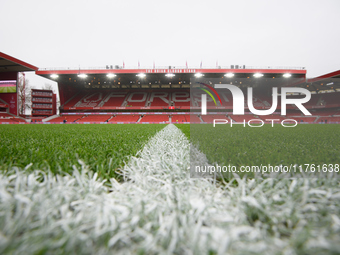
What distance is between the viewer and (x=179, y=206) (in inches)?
23.9

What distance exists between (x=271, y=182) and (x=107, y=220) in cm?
73

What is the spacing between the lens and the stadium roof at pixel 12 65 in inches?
685

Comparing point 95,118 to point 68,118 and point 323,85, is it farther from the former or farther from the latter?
point 323,85

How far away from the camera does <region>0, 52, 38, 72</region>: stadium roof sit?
1739cm

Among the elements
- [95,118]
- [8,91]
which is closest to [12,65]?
[8,91]

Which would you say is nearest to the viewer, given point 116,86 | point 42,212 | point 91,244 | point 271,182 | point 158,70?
point 91,244

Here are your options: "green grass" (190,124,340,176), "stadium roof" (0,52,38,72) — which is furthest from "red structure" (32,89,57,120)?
"green grass" (190,124,340,176)

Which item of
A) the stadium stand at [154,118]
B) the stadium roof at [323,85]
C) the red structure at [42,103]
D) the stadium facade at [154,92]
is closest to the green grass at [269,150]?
the stadium facade at [154,92]

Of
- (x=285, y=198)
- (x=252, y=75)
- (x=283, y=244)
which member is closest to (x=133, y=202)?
(x=283, y=244)

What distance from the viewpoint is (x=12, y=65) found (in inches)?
768

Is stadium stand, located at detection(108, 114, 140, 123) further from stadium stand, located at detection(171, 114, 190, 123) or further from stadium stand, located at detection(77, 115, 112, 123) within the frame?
stadium stand, located at detection(171, 114, 190, 123)

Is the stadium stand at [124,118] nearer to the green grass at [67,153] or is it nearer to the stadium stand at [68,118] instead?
the stadium stand at [68,118]

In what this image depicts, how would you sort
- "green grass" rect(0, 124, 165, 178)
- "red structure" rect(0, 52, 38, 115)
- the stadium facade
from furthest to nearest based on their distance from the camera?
1. "red structure" rect(0, 52, 38, 115)
2. the stadium facade
3. "green grass" rect(0, 124, 165, 178)

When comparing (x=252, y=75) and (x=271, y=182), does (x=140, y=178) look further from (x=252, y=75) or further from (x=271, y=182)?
(x=252, y=75)
